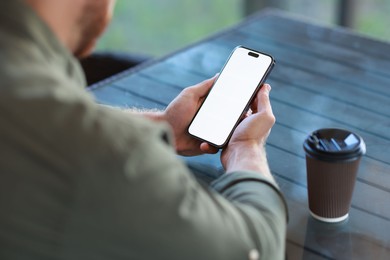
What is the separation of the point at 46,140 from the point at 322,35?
121cm

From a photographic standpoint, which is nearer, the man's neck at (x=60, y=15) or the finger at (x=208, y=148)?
the man's neck at (x=60, y=15)

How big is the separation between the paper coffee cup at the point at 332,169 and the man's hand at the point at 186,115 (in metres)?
0.24

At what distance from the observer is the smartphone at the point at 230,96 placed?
1288 mm

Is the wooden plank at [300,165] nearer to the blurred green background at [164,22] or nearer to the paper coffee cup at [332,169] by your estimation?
the paper coffee cup at [332,169]

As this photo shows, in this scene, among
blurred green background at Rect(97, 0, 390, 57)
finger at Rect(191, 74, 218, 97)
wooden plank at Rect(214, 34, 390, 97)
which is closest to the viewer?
finger at Rect(191, 74, 218, 97)

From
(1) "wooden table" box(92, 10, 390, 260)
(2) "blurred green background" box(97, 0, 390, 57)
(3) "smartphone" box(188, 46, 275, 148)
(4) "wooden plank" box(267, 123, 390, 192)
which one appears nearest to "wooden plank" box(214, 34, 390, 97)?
(1) "wooden table" box(92, 10, 390, 260)

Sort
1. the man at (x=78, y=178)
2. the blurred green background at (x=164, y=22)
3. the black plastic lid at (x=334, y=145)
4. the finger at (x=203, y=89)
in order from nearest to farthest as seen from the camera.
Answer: the man at (x=78, y=178), the black plastic lid at (x=334, y=145), the finger at (x=203, y=89), the blurred green background at (x=164, y=22)

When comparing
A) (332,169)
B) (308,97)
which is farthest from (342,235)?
(308,97)

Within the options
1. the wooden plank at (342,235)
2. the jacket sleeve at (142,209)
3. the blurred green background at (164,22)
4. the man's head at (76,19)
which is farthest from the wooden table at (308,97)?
the blurred green background at (164,22)

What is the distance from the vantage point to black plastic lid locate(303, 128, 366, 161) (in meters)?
1.09

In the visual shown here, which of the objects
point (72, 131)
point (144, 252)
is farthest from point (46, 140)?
point (144, 252)

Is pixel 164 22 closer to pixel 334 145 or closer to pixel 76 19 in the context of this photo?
pixel 334 145

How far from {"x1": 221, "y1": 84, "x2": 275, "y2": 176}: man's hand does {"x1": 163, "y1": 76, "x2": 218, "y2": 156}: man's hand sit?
0.35ft

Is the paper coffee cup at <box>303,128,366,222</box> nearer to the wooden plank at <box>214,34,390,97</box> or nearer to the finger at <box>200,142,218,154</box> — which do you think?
the finger at <box>200,142,218,154</box>
